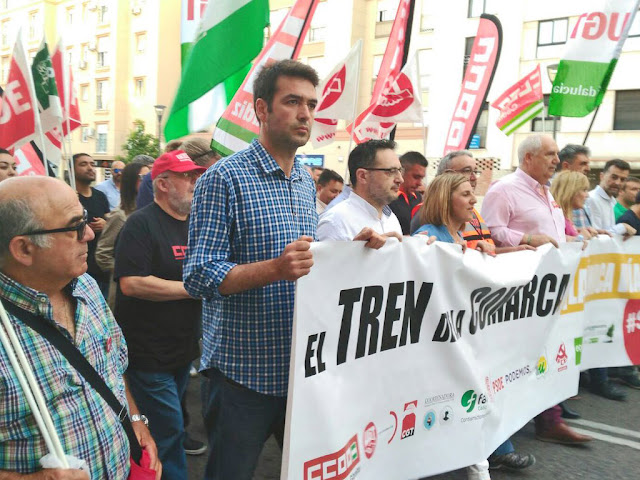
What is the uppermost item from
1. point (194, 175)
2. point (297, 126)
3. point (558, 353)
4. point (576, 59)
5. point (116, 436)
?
point (576, 59)

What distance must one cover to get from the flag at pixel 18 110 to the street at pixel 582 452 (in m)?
2.79

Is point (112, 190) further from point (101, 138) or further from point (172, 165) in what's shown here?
point (101, 138)

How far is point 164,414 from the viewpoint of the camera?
120 inches

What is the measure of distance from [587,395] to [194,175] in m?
4.13

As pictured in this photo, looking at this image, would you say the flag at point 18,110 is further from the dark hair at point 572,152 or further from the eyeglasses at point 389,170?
the dark hair at point 572,152

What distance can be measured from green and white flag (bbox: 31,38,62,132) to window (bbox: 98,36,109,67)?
42470mm

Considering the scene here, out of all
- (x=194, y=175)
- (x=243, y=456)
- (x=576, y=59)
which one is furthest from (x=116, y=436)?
(x=576, y=59)

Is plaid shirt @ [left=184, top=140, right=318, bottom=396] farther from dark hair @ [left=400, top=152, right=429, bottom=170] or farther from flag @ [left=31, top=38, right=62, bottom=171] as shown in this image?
flag @ [left=31, top=38, right=62, bottom=171]

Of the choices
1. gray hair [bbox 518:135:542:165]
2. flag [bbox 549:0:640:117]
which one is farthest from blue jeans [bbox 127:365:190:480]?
flag [bbox 549:0:640:117]

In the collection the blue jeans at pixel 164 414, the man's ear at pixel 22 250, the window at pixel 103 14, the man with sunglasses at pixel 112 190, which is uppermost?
the window at pixel 103 14

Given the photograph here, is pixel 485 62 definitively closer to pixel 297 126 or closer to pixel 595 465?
pixel 595 465

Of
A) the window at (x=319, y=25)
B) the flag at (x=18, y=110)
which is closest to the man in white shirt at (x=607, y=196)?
the flag at (x=18, y=110)

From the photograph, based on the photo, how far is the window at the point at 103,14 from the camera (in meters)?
45.7

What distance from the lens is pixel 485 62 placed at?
8898mm
